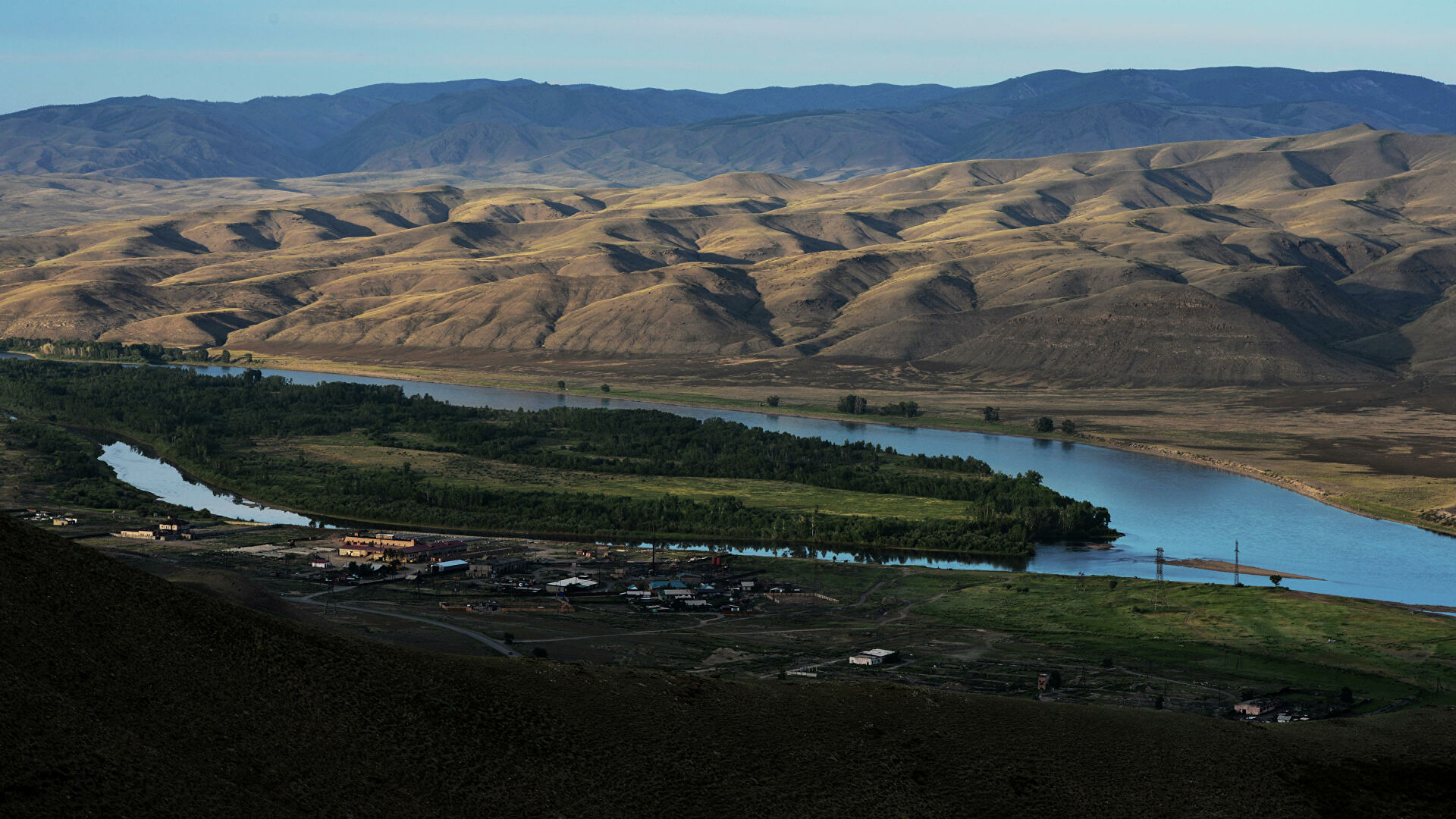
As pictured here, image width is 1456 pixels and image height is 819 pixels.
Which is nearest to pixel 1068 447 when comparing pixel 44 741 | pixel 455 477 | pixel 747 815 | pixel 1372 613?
pixel 455 477

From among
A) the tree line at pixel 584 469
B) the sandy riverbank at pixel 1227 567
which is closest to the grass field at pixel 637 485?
the tree line at pixel 584 469

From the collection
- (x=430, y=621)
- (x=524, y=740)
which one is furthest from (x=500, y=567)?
(x=524, y=740)

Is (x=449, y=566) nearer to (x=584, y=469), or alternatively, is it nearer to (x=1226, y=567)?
(x=584, y=469)

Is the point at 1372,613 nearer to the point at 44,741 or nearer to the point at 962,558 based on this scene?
the point at 962,558

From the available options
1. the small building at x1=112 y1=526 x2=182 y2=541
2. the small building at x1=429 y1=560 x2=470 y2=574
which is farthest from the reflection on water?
the small building at x1=429 y1=560 x2=470 y2=574

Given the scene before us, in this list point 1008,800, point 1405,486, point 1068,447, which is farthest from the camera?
point 1068,447

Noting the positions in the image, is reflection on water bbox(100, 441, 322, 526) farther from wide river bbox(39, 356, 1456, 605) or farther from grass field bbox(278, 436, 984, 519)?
grass field bbox(278, 436, 984, 519)

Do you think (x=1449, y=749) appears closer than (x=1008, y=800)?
No
